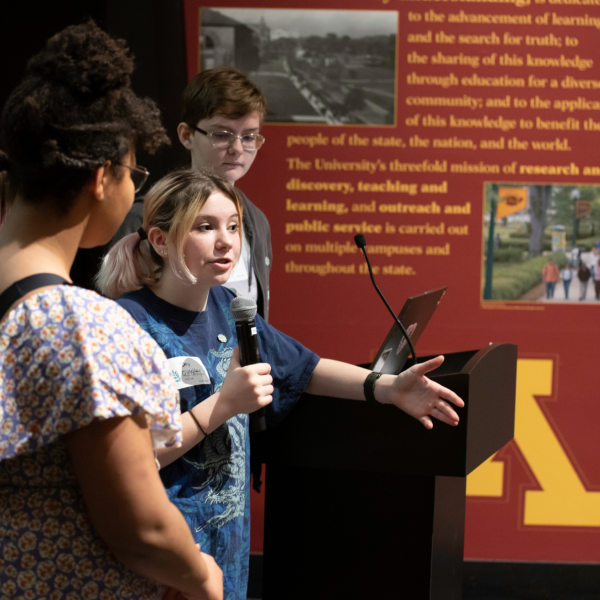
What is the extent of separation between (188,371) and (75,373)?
55 cm

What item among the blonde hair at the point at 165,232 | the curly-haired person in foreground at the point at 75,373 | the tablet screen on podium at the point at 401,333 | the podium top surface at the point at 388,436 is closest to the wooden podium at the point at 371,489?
the podium top surface at the point at 388,436

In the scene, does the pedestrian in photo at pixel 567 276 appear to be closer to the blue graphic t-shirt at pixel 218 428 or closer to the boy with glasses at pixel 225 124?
the boy with glasses at pixel 225 124

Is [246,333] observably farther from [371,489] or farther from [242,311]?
[371,489]

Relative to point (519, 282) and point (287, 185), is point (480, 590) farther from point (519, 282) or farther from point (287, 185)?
point (287, 185)

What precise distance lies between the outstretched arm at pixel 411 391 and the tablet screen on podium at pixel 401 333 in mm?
60

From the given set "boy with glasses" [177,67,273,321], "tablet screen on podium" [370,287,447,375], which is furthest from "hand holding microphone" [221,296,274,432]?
"boy with glasses" [177,67,273,321]

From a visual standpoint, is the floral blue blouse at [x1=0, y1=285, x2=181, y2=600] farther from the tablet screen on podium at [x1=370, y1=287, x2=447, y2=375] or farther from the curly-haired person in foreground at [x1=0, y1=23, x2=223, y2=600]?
the tablet screen on podium at [x1=370, y1=287, x2=447, y2=375]

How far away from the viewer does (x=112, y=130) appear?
0.76m

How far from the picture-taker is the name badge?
3.99 feet

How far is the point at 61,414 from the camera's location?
2.25ft

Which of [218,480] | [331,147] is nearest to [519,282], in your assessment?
[331,147]

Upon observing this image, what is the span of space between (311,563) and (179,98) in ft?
6.23

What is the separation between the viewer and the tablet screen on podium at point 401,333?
52.6 inches

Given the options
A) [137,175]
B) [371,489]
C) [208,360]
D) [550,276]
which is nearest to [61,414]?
[137,175]
